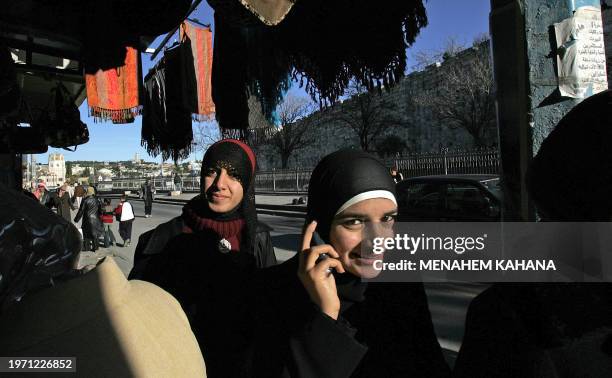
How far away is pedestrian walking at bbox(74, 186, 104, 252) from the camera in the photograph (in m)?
9.52

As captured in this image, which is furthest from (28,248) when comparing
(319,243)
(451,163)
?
(451,163)

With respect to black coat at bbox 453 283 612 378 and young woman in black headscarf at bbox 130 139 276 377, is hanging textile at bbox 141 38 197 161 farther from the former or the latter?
black coat at bbox 453 283 612 378

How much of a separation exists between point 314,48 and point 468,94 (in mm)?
29668

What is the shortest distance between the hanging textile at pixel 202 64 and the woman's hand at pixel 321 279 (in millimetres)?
1985

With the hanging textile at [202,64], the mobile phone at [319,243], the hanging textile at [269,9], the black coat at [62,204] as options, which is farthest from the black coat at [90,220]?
the mobile phone at [319,243]

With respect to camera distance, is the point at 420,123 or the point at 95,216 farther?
the point at 420,123

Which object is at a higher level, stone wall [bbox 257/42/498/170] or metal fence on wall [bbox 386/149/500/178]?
stone wall [bbox 257/42/498/170]

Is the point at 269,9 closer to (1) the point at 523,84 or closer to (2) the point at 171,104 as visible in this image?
(1) the point at 523,84

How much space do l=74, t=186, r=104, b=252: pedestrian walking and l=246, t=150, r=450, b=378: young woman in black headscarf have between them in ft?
32.0

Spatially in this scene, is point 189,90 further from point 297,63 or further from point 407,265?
point 407,265

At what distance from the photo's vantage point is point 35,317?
57 centimetres

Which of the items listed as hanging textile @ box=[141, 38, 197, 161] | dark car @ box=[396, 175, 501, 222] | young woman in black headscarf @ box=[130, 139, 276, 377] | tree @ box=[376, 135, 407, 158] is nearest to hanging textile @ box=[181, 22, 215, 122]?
hanging textile @ box=[141, 38, 197, 161]

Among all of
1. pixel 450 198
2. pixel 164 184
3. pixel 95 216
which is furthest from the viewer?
pixel 164 184

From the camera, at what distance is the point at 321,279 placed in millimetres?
1032
